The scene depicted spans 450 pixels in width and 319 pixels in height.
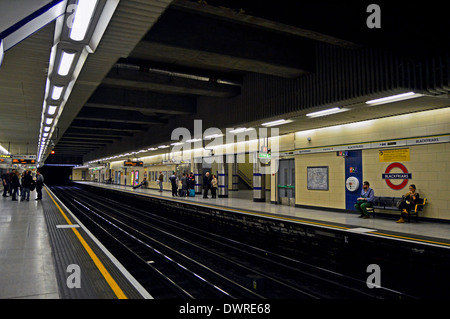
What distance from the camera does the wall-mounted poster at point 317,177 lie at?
472 inches

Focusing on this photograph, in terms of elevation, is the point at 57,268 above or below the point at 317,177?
below

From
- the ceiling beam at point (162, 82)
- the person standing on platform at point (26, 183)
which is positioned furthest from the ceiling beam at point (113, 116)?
the ceiling beam at point (162, 82)

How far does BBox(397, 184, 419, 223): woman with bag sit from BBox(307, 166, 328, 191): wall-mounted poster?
3373 millimetres

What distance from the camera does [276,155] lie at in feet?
47.8

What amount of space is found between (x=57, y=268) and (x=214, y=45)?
193 inches

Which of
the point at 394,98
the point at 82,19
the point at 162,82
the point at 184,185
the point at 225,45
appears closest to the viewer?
the point at 82,19

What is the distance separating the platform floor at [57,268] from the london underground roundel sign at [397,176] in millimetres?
8294

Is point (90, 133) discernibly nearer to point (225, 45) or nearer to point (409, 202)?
point (225, 45)

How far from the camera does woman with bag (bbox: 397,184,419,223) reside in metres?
8.62

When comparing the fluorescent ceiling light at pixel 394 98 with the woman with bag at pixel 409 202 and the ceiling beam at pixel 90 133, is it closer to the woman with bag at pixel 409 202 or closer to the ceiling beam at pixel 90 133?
the woman with bag at pixel 409 202

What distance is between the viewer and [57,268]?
450 cm

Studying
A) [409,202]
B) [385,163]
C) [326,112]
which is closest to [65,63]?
[326,112]
